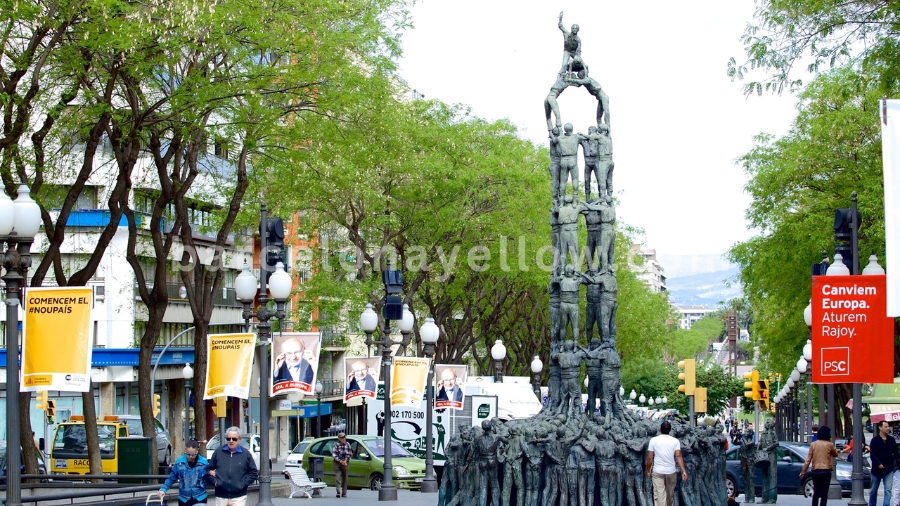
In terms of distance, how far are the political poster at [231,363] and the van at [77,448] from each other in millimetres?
17943

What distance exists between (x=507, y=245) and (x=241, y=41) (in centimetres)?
2527

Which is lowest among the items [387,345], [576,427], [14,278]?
[576,427]

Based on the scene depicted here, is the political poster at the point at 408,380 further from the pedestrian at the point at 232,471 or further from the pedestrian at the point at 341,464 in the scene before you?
the pedestrian at the point at 232,471

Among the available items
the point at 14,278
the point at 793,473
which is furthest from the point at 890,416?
the point at 14,278

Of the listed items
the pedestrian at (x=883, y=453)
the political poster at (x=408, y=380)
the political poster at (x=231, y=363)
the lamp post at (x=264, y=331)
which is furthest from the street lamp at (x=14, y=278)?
the political poster at (x=408, y=380)

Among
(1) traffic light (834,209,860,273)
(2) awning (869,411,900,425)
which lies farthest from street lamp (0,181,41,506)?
(2) awning (869,411,900,425)

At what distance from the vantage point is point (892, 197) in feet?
23.8

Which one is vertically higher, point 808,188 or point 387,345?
point 808,188

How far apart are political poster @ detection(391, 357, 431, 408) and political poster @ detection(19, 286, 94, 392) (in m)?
13.1

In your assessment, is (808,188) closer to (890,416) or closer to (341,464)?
(890,416)

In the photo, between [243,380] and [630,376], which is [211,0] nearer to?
[243,380]

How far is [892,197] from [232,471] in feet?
32.3

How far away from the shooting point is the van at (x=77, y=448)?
3566 cm

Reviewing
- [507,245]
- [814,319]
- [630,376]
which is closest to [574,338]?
[814,319]
